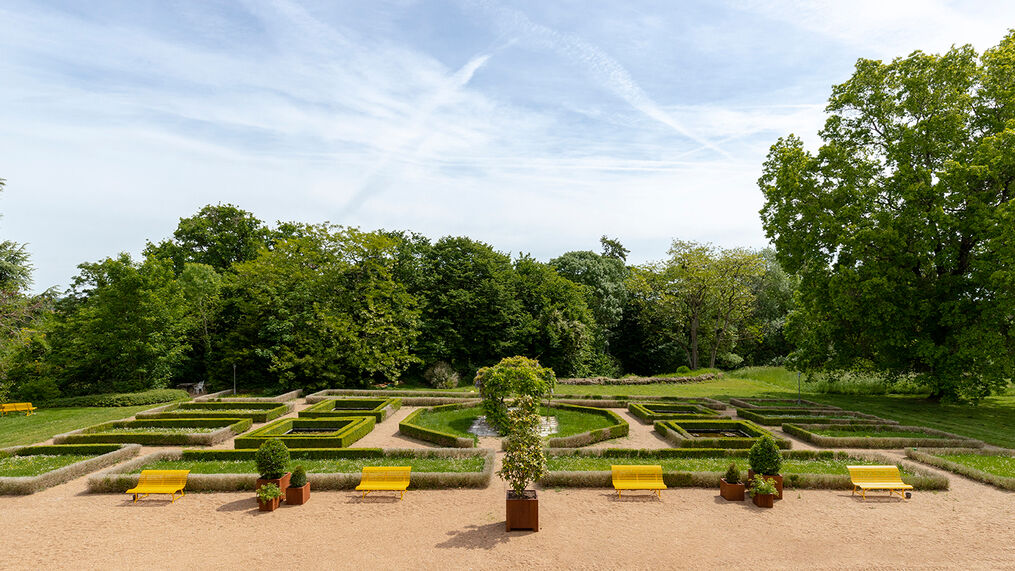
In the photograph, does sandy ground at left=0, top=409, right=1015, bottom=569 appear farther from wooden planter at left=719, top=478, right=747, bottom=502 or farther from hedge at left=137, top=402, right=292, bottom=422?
hedge at left=137, top=402, right=292, bottom=422

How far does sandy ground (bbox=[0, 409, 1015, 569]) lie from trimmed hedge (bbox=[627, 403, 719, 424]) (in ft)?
29.3

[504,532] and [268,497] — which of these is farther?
[268,497]

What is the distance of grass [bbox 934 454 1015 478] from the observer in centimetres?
1498

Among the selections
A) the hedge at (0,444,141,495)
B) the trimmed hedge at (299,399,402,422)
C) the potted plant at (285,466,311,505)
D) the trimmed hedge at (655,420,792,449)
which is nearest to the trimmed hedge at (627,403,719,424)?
the trimmed hedge at (655,420,792,449)

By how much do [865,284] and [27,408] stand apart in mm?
44672

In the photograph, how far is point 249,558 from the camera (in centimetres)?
948

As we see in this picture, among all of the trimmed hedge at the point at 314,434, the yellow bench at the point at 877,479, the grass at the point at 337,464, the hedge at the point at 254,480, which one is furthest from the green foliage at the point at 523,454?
the yellow bench at the point at 877,479

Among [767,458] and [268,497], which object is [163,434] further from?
[767,458]

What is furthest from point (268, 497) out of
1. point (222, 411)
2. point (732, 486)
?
point (222, 411)

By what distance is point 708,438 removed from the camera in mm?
Result: 17875

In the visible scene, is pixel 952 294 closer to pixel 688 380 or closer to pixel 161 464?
pixel 688 380

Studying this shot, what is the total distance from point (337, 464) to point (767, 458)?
42.1ft

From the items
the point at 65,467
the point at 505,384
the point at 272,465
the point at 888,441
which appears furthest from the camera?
the point at 505,384

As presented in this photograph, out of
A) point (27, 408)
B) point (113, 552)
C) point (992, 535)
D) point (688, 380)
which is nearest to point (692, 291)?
point (688, 380)
